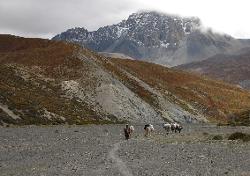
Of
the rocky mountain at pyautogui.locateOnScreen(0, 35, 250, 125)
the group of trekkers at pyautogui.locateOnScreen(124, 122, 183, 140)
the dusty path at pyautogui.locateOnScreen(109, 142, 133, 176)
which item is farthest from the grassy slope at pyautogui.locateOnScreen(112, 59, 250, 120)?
the dusty path at pyautogui.locateOnScreen(109, 142, 133, 176)

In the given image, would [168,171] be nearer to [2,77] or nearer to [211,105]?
[2,77]

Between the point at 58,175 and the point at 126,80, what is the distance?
4782 inches

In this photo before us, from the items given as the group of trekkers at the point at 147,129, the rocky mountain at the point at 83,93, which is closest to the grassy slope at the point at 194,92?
the rocky mountain at the point at 83,93

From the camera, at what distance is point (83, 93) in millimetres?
125625

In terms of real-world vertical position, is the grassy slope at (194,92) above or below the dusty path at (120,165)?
below

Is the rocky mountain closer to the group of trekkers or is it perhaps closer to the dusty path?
the group of trekkers

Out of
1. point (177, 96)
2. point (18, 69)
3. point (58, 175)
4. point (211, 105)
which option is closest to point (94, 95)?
point (18, 69)

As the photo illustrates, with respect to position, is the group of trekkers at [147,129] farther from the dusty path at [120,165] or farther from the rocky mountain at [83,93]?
the rocky mountain at [83,93]

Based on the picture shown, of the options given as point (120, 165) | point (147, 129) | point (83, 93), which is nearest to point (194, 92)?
point (83, 93)

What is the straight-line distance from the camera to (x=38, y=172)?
1066 inches

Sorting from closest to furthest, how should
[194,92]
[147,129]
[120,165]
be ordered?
[120,165]
[147,129]
[194,92]

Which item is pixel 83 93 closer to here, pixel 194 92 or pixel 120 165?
pixel 194 92

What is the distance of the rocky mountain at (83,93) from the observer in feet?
342

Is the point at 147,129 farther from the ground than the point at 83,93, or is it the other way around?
the point at 147,129
